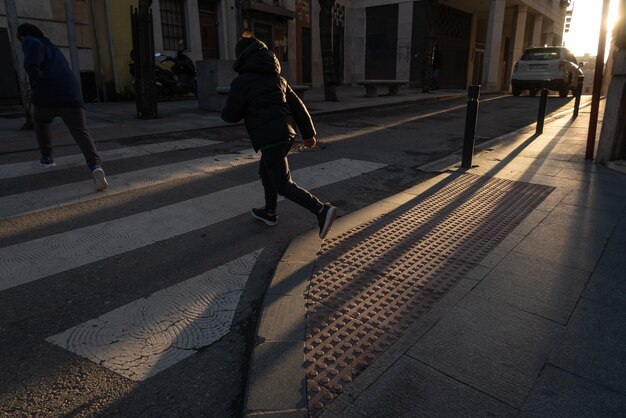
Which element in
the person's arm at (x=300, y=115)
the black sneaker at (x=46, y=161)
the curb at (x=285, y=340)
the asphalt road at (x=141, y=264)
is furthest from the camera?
the black sneaker at (x=46, y=161)

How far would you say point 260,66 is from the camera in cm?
337

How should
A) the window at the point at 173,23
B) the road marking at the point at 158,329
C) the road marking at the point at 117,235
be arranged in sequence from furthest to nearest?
the window at the point at 173,23
the road marking at the point at 117,235
the road marking at the point at 158,329

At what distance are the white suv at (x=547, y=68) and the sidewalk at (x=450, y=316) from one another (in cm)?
1644

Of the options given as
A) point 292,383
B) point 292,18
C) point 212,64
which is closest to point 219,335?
point 292,383

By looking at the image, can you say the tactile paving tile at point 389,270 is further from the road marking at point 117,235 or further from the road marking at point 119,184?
the road marking at point 119,184

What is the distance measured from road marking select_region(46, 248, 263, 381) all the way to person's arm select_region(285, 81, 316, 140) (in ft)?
4.66

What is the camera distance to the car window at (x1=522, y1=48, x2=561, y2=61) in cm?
1833

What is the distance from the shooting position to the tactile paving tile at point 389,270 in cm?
223

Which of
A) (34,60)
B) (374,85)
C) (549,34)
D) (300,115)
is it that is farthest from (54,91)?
(549,34)

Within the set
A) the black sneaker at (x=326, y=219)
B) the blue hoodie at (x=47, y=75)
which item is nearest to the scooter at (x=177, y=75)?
the blue hoodie at (x=47, y=75)

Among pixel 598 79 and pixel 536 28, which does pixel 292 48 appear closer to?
pixel 598 79

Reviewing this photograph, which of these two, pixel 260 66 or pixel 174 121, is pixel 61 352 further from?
pixel 174 121

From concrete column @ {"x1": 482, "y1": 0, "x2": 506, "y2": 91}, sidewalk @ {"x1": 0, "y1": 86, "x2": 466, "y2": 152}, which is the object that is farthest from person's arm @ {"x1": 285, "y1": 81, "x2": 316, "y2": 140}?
concrete column @ {"x1": 482, "y1": 0, "x2": 506, "y2": 91}

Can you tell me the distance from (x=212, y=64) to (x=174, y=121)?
7.92 feet
